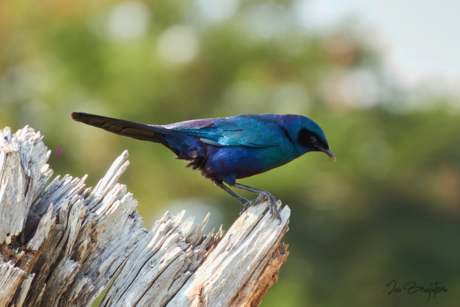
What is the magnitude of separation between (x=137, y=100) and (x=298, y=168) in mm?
4002

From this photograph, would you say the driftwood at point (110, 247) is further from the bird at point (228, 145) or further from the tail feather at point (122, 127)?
the bird at point (228, 145)

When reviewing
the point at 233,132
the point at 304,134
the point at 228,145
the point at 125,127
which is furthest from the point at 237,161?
the point at 125,127

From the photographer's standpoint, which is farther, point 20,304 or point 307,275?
point 307,275

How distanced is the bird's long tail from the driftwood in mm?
493

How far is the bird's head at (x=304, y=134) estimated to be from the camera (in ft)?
17.2

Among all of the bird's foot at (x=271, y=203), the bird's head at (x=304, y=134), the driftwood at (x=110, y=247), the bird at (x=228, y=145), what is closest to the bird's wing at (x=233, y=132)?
the bird at (x=228, y=145)

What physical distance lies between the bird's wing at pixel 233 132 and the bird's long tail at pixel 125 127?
0.60 feet

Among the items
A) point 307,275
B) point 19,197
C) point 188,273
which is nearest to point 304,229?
point 307,275

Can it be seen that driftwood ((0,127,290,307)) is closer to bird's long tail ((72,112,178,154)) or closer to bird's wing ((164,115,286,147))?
bird's long tail ((72,112,178,154))

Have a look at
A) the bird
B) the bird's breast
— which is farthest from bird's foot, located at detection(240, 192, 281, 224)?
the bird's breast

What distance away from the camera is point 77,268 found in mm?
3459

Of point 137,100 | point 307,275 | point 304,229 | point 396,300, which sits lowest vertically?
point 396,300

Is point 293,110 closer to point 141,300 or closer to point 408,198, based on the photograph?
point 408,198

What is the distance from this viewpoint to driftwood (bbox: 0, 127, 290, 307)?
3.32 metres
